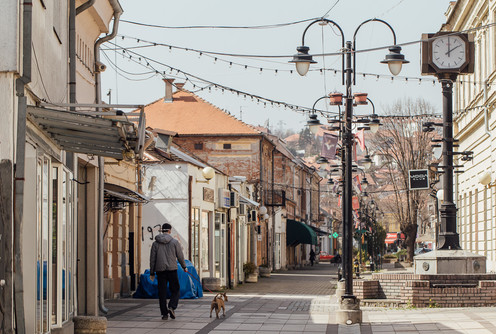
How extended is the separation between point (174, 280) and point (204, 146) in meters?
33.0

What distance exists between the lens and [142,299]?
74.6 feet

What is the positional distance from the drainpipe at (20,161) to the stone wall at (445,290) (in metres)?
11.6

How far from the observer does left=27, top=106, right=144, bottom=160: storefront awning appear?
33.0ft

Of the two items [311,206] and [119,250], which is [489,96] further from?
[311,206]

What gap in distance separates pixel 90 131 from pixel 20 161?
1.41 metres

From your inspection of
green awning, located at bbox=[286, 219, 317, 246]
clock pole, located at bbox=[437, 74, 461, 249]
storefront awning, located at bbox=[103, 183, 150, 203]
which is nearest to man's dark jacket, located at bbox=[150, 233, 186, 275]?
storefront awning, located at bbox=[103, 183, 150, 203]

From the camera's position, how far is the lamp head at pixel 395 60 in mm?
17453

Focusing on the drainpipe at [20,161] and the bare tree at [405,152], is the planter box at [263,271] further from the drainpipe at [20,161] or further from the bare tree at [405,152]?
the drainpipe at [20,161]

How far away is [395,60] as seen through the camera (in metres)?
17.4

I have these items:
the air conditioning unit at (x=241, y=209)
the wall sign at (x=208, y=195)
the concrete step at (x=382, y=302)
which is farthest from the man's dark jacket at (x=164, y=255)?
the air conditioning unit at (x=241, y=209)

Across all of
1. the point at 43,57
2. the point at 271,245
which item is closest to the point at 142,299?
the point at 43,57

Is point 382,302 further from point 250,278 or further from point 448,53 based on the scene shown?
point 250,278

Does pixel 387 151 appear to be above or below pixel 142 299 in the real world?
above

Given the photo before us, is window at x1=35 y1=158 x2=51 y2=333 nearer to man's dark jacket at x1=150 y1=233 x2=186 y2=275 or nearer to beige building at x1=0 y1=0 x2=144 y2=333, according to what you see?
beige building at x1=0 y1=0 x2=144 y2=333
